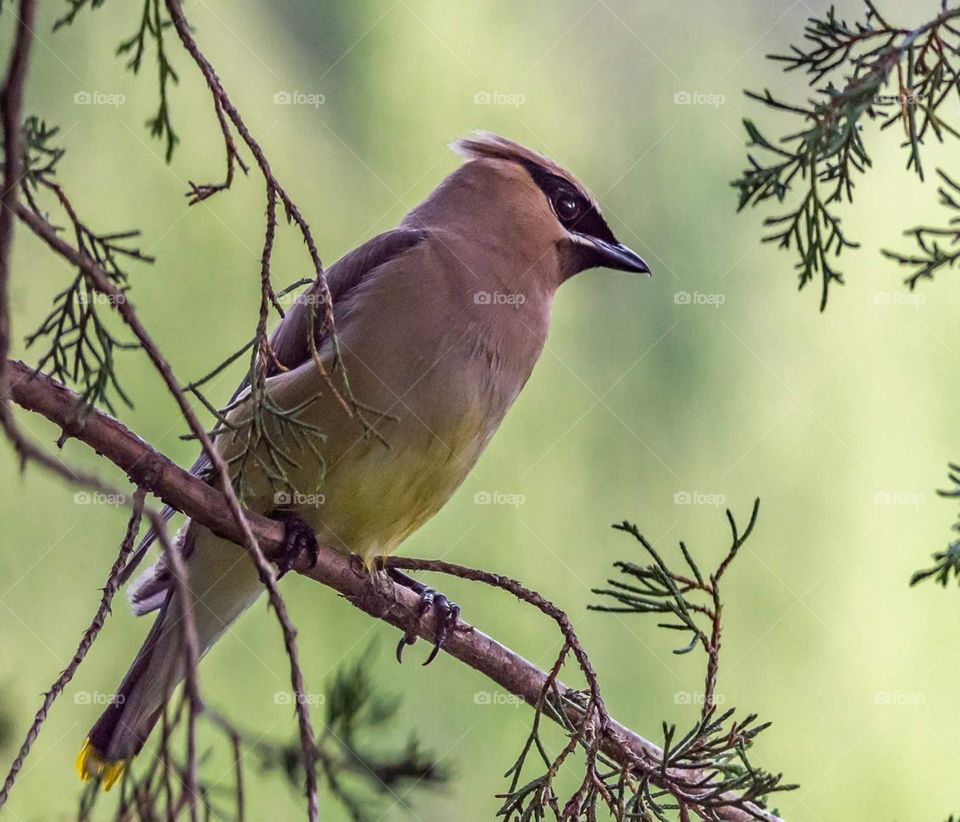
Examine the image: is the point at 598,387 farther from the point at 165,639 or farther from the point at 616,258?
the point at 165,639

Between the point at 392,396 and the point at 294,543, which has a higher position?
the point at 392,396

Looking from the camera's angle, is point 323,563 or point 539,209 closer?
point 323,563

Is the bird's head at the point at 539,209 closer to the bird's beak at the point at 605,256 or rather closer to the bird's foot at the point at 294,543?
the bird's beak at the point at 605,256

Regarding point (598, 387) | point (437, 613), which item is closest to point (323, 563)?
point (437, 613)

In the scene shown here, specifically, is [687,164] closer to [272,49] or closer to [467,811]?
[272,49]

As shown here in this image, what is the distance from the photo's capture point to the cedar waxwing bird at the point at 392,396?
2.08 metres

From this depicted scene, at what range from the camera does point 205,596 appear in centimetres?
236

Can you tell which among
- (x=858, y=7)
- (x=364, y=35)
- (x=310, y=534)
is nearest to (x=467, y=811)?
(x=310, y=534)

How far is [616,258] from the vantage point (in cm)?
254

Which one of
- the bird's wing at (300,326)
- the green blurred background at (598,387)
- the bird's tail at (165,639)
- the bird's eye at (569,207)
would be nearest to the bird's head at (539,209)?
the bird's eye at (569,207)

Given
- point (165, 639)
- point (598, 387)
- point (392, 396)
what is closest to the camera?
point (392, 396)

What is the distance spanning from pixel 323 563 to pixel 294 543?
83mm

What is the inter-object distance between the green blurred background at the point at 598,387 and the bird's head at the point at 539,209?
1.38 m

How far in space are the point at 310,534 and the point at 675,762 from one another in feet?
2.63
